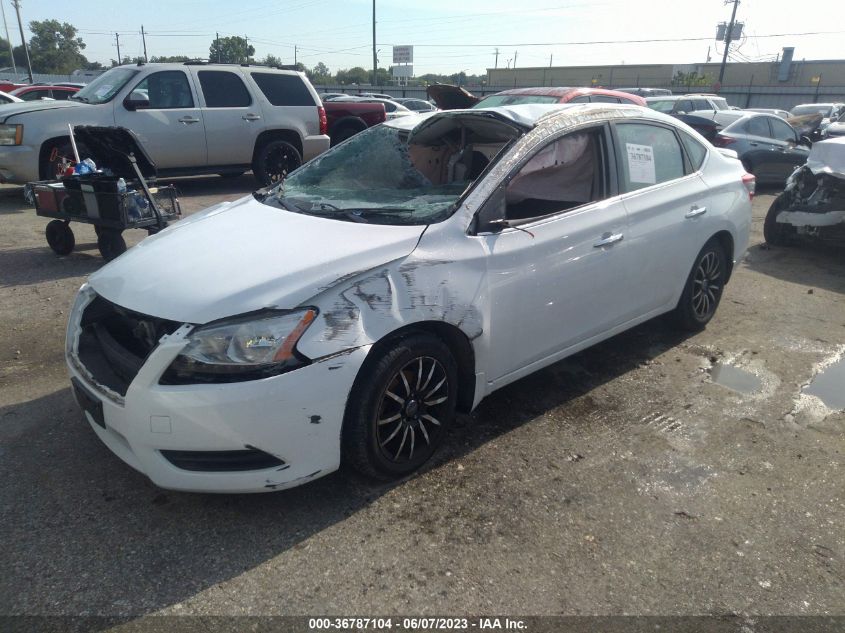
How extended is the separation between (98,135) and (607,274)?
16.9 ft

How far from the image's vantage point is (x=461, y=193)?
10.9ft

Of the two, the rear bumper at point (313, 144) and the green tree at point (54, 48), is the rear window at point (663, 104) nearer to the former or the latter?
the rear bumper at point (313, 144)

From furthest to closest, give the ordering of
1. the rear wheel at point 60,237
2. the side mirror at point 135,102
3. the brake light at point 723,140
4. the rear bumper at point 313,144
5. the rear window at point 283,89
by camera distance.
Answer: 1. the brake light at point 723,140
2. the rear bumper at point 313,144
3. the rear window at point 283,89
4. the side mirror at point 135,102
5. the rear wheel at point 60,237

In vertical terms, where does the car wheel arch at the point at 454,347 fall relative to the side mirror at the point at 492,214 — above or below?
below

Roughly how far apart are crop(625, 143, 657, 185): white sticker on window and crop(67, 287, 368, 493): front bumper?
94.5 inches

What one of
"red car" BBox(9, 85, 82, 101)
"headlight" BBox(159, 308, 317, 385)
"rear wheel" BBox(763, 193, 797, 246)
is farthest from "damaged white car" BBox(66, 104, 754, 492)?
"red car" BBox(9, 85, 82, 101)

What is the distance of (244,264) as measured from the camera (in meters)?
2.82

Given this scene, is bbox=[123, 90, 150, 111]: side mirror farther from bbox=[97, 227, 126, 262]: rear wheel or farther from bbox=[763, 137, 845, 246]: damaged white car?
bbox=[763, 137, 845, 246]: damaged white car

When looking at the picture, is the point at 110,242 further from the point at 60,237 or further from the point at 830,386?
the point at 830,386

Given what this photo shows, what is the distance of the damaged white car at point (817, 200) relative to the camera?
23.1 ft

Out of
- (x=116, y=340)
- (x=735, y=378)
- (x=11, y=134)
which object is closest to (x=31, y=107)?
(x=11, y=134)

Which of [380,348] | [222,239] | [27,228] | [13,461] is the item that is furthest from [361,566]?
[27,228]

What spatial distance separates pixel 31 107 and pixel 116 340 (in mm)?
7694

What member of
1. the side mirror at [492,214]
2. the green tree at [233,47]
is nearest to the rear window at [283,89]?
the side mirror at [492,214]
